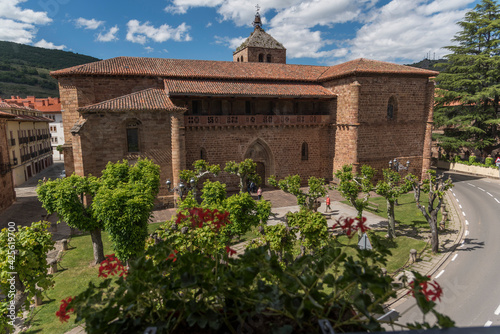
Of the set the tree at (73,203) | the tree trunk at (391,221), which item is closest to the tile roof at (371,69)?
the tree trunk at (391,221)

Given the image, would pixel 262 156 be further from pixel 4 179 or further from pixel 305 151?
pixel 4 179

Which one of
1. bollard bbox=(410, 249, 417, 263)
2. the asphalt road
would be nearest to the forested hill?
bollard bbox=(410, 249, 417, 263)

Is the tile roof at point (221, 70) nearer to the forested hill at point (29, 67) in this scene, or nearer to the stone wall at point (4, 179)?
the stone wall at point (4, 179)

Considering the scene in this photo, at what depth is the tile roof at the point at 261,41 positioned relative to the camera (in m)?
37.8

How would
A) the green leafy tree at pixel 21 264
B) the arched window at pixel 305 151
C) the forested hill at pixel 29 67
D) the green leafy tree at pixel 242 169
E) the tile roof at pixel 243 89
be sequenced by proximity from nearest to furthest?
the green leafy tree at pixel 21 264, the green leafy tree at pixel 242 169, the tile roof at pixel 243 89, the arched window at pixel 305 151, the forested hill at pixel 29 67

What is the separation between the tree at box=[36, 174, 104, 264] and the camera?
12.8 meters

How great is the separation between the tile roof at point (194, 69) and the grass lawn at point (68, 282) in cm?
Answer: 1233

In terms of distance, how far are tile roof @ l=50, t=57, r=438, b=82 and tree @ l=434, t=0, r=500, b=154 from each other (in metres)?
9.95

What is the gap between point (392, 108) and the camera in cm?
2648

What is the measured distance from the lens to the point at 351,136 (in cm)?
2512

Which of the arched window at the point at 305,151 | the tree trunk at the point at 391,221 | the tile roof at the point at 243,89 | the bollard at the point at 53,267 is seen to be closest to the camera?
the bollard at the point at 53,267

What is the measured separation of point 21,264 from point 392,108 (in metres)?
27.1

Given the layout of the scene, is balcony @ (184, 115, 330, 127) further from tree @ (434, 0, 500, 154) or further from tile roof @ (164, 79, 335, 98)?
tree @ (434, 0, 500, 154)

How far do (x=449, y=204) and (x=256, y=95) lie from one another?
16402 mm
